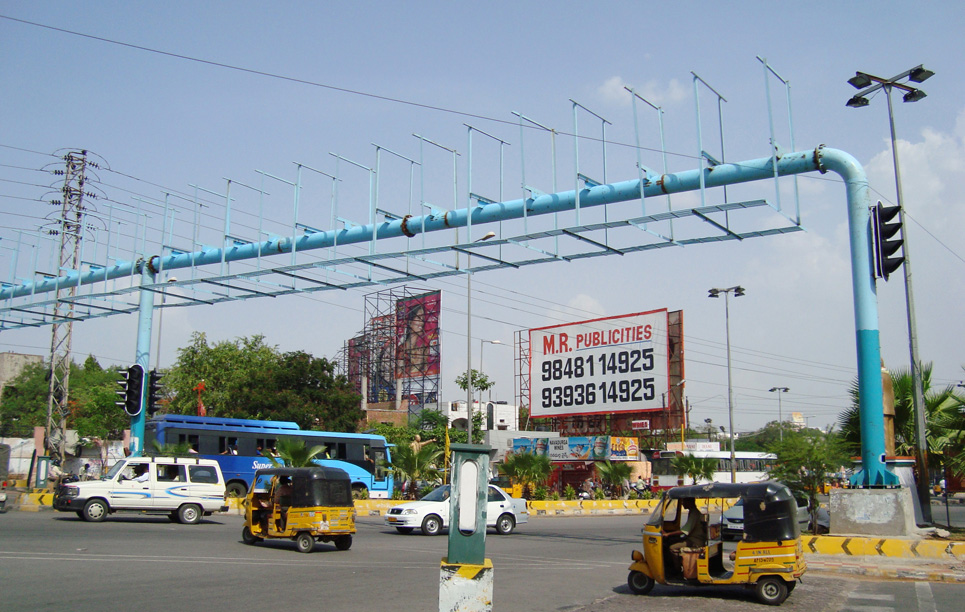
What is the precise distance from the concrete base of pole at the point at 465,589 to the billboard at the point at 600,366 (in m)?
43.7

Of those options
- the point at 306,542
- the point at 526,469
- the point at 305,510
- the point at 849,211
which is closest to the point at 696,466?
the point at 526,469

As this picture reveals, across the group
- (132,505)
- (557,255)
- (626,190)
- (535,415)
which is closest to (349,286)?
(557,255)

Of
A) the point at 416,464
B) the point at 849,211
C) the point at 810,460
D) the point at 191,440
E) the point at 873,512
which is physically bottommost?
the point at 873,512

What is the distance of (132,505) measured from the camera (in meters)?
22.2

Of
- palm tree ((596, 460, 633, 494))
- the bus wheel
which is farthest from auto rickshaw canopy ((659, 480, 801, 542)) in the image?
palm tree ((596, 460, 633, 494))

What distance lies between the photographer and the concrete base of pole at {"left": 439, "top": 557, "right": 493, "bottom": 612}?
18.2 ft

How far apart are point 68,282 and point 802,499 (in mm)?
22116

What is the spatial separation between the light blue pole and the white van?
1794 millimetres

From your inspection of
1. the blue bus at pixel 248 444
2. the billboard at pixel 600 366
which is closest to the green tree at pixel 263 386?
the billboard at pixel 600 366

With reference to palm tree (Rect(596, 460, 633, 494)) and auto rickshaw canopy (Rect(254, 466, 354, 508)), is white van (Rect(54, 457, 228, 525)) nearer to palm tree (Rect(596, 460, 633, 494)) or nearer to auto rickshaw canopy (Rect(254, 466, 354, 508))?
auto rickshaw canopy (Rect(254, 466, 354, 508))

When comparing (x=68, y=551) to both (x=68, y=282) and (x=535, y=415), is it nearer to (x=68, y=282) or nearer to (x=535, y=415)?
(x=68, y=282)

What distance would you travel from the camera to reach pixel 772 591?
10.4m

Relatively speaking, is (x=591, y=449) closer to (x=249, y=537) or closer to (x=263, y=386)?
(x=263, y=386)

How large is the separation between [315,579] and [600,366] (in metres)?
41.2
